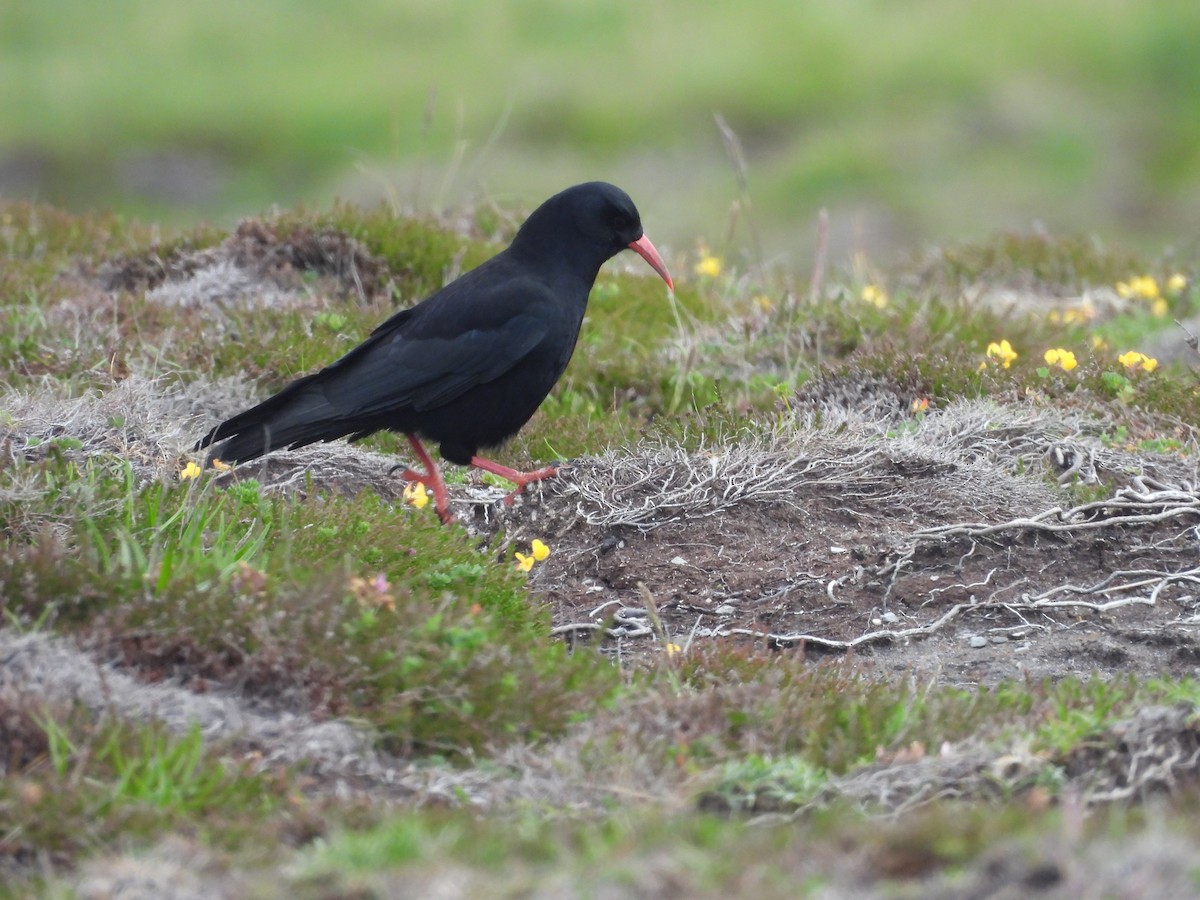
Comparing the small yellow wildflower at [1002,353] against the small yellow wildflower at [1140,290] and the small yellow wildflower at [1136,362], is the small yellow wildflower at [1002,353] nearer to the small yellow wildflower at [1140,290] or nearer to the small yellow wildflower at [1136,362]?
the small yellow wildflower at [1136,362]

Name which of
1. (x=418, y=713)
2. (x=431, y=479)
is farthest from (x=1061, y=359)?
(x=418, y=713)

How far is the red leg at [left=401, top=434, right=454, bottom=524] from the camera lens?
636cm

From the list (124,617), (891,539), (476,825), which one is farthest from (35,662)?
(891,539)

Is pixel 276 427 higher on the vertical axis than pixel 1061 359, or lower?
higher

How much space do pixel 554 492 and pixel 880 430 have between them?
1.55 meters

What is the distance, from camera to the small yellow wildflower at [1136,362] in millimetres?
7426

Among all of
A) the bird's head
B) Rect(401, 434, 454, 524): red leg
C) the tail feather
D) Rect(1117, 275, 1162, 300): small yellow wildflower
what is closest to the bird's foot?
Rect(401, 434, 454, 524): red leg

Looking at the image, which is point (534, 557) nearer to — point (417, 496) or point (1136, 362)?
point (417, 496)

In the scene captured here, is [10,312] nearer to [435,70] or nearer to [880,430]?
[880,430]

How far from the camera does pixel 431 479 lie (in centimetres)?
650

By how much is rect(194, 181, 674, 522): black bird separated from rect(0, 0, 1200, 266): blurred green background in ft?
44.4

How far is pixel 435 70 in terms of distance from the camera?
31.8 meters

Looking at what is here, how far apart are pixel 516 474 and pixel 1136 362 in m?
3.29

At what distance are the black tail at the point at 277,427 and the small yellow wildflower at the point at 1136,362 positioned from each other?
12.9ft
